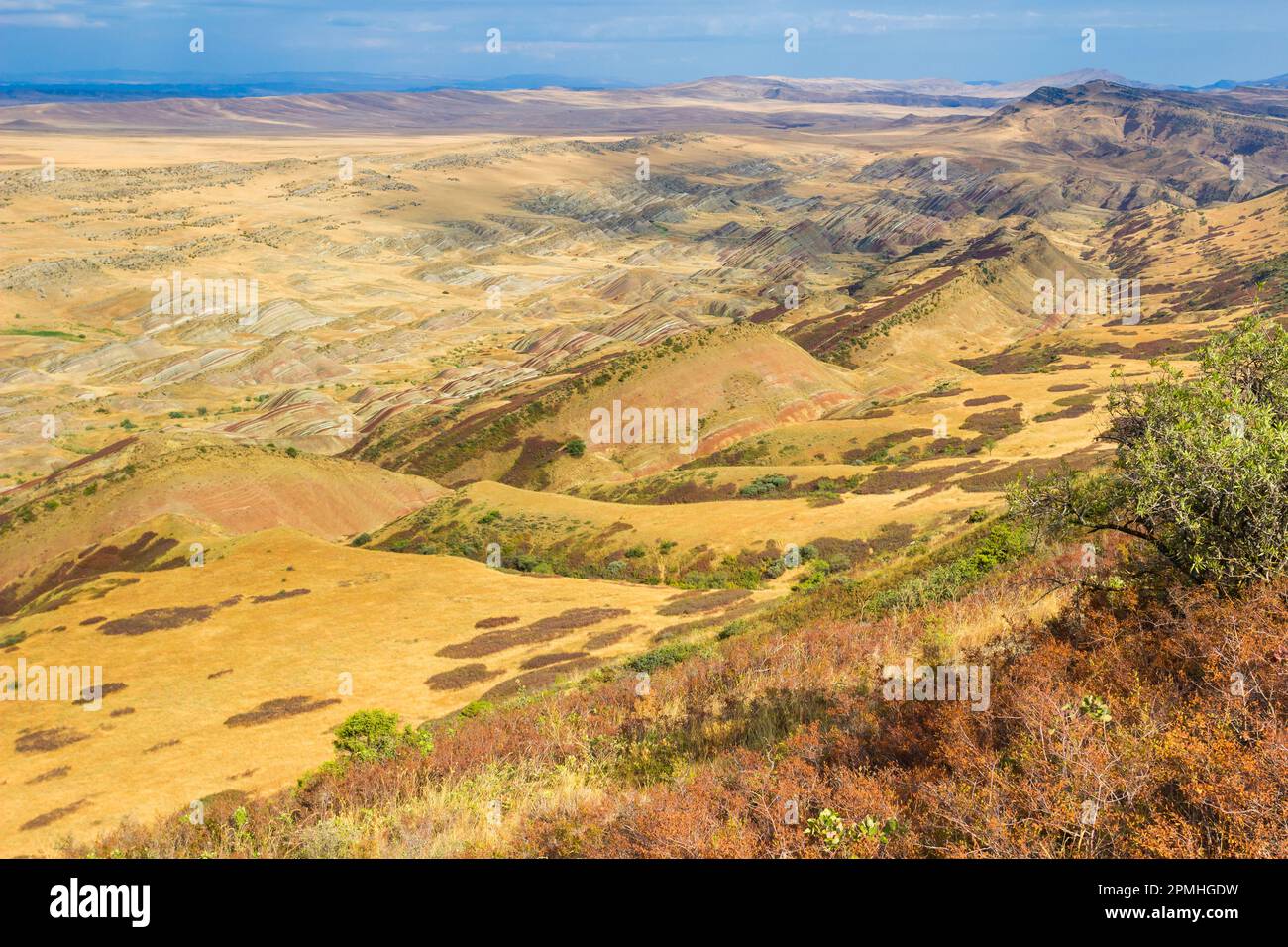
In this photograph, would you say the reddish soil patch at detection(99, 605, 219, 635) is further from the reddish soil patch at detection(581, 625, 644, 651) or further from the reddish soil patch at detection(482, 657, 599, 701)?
the reddish soil patch at detection(581, 625, 644, 651)

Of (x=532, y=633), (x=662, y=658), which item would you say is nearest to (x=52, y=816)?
(x=532, y=633)

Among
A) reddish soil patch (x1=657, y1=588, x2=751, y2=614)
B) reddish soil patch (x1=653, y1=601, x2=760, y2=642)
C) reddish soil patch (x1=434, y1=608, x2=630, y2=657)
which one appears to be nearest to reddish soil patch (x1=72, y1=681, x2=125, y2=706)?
reddish soil patch (x1=434, y1=608, x2=630, y2=657)

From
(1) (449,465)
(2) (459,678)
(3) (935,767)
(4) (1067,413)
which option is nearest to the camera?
(3) (935,767)

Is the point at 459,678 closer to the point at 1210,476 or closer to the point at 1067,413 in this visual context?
the point at 1210,476

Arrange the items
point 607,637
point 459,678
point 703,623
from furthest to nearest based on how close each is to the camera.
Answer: point 607,637 < point 703,623 < point 459,678

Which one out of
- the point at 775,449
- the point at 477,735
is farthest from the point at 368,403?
the point at 477,735

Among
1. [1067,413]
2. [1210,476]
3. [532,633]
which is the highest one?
[1210,476]

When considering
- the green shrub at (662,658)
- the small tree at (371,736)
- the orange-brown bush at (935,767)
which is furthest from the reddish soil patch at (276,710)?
the orange-brown bush at (935,767)
